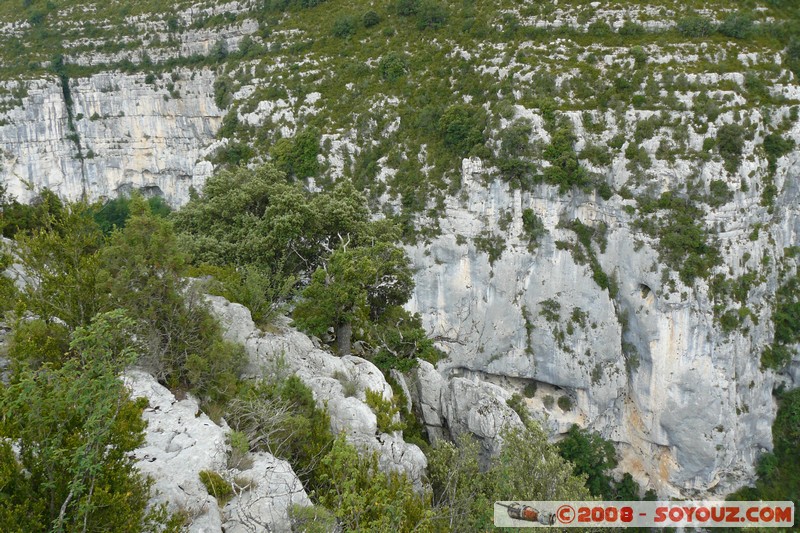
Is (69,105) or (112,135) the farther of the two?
(112,135)

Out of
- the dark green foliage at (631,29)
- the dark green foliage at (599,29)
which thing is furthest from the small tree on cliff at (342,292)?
the dark green foliage at (631,29)

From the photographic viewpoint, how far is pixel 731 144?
98.5 ft

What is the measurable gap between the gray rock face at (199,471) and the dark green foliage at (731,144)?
1231 inches

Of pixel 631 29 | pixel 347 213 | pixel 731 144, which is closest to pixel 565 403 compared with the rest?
pixel 731 144

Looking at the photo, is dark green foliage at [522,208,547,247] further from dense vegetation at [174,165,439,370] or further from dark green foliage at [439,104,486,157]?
dense vegetation at [174,165,439,370]

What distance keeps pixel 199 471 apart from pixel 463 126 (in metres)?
29.6

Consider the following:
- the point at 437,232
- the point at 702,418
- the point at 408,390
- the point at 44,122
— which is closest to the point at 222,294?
the point at 408,390

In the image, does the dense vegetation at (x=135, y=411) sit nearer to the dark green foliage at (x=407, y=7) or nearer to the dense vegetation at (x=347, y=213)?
the dense vegetation at (x=347, y=213)

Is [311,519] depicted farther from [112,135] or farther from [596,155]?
[112,135]

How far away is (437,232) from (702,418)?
19.7 metres

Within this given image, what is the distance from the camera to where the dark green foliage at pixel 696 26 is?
110 ft

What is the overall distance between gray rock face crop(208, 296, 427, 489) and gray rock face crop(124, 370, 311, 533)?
206cm

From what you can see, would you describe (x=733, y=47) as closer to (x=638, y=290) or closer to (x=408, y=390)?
(x=638, y=290)

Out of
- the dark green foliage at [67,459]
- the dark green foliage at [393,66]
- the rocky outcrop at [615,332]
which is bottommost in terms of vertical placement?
the rocky outcrop at [615,332]
